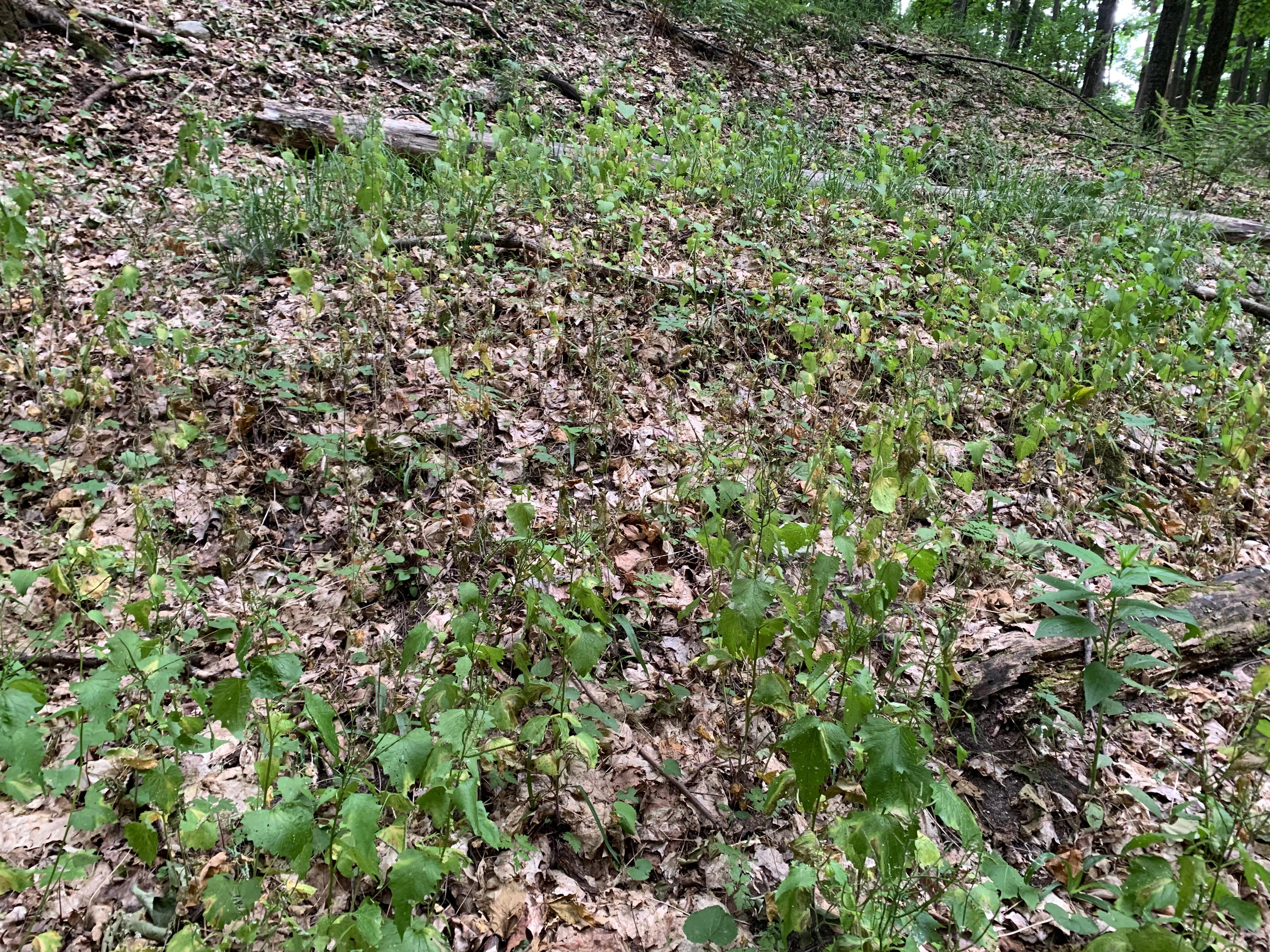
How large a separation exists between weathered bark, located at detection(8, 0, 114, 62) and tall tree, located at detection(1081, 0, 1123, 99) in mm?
14637

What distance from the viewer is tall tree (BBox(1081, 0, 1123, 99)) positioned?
1354 centimetres

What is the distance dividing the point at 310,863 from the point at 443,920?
1.27 feet

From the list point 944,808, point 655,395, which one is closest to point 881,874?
point 944,808

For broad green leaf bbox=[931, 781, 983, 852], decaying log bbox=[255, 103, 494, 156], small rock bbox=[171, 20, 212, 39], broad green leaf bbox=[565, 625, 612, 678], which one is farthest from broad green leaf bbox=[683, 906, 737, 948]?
small rock bbox=[171, 20, 212, 39]

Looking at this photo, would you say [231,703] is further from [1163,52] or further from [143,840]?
[1163,52]

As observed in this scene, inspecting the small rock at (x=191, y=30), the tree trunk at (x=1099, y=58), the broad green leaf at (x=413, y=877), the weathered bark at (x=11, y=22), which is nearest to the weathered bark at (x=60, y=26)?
the weathered bark at (x=11, y=22)

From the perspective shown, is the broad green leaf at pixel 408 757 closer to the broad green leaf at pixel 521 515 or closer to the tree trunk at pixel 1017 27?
the broad green leaf at pixel 521 515

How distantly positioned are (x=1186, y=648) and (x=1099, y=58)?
1590cm

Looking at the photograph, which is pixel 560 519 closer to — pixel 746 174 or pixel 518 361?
pixel 518 361

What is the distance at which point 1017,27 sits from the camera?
1478 cm

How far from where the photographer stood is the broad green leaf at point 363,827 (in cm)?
161

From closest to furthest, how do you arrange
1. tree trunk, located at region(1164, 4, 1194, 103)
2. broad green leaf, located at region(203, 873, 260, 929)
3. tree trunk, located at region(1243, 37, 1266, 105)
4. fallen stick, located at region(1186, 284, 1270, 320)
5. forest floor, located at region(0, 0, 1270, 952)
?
broad green leaf, located at region(203, 873, 260, 929) < forest floor, located at region(0, 0, 1270, 952) < fallen stick, located at region(1186, 284, 1270, 320) < tree trunk, located at region(1164, 4, 1194, 103) < tree trunk, located at region(1243, 37, 1266, 105)

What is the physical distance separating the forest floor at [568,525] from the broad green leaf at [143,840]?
0.03 ft

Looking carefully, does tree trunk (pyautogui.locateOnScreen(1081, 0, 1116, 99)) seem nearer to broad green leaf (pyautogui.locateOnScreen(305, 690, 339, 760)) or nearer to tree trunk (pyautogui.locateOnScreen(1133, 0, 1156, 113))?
tree trunk (pyautogui.locateOnScreen(1133, 0, 1156, 113))
